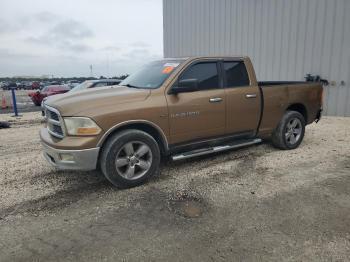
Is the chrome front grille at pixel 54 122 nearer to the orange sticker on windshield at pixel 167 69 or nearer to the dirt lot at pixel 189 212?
the dirt lot at pixel 189 212

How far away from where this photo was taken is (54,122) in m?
4.27

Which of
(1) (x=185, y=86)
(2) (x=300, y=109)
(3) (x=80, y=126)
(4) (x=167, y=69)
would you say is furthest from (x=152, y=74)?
(2) (x=300, y=109)

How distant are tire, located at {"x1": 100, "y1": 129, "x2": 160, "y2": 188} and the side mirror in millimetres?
826

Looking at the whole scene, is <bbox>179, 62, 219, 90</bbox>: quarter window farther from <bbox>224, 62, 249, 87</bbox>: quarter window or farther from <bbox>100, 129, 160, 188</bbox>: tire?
<bbox>100, 129, 160, 188</bbox>: tire

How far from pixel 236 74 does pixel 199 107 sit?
3.85 feet

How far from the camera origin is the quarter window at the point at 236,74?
5.37m

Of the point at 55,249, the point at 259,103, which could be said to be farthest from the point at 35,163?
the point at 259,103

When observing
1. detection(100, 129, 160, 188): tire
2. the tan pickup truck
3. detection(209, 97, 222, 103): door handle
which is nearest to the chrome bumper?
the tan pickup truck

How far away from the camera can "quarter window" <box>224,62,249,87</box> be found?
5366mm

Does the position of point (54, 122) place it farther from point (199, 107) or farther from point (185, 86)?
point (199, 107)

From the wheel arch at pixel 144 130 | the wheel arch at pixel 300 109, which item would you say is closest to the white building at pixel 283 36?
the wheel arch at pixel 300 109

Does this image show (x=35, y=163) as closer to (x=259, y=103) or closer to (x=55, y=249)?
(x=55, y=249)

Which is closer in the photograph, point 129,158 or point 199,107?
point 129,158

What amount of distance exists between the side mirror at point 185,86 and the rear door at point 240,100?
88 cm
